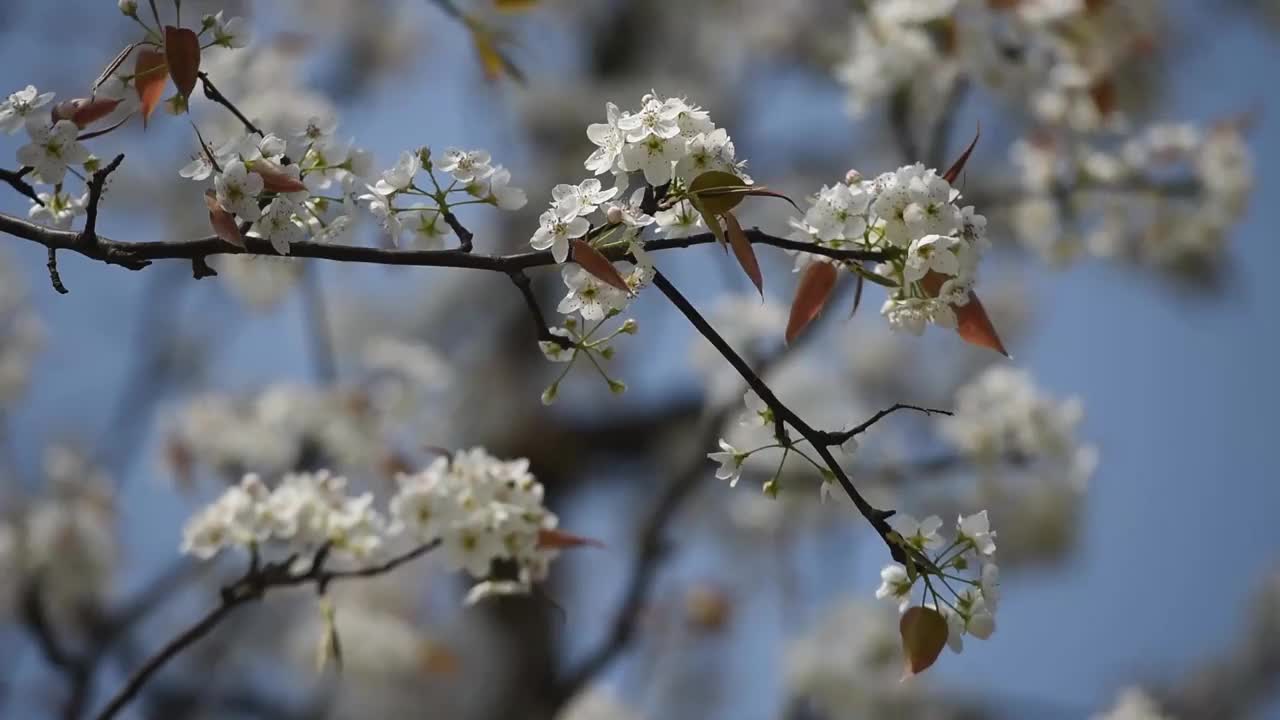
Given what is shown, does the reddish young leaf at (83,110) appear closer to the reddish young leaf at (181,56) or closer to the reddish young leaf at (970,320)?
the reddish young leaf at (181,56)

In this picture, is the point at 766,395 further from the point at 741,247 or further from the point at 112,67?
the point at 112,67

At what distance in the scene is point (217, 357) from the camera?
3504 mm

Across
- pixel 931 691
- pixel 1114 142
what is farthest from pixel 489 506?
pixel 931 691

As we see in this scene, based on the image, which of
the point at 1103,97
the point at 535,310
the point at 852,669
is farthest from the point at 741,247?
the point at 852,669

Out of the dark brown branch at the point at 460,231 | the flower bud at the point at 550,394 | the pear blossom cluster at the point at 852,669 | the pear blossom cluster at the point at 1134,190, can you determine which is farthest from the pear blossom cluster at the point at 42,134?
the pear blossom cluster at the point at 852,669

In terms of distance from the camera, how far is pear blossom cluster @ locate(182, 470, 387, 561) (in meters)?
1.12

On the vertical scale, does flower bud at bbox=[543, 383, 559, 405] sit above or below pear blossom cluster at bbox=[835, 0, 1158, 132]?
below

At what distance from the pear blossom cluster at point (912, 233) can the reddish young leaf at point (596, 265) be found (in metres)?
0.16

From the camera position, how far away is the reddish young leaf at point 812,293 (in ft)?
2.71

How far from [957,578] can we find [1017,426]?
1.20 m

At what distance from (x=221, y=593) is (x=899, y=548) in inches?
24.7

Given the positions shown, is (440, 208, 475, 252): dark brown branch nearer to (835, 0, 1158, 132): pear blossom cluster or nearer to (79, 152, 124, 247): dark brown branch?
(79, 152, 124, 247): dark brown branch

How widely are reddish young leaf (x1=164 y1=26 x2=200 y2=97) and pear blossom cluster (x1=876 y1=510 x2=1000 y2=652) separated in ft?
1.83

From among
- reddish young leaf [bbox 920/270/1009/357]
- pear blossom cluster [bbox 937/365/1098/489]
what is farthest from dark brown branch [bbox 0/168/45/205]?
pear blossom cluster [bbox 937/365/1098/489]
